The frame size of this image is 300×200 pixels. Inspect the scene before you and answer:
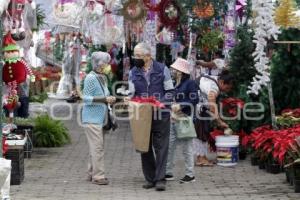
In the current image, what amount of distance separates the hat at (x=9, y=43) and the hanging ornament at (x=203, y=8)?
452 centimetres

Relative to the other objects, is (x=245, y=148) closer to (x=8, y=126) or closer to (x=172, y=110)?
(x=172, y=110)

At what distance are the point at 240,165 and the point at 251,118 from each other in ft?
2.74

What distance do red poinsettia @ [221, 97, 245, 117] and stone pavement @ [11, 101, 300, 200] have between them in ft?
2.77

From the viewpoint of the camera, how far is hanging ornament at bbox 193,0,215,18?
41.6ft

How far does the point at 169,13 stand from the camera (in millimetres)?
13219

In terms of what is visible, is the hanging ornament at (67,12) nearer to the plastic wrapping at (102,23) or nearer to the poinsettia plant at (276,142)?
the plastic wrapping at (102,23)

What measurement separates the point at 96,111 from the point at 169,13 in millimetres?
3623

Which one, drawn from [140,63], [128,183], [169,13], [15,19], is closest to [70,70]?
[169,13]

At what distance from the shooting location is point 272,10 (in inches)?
400

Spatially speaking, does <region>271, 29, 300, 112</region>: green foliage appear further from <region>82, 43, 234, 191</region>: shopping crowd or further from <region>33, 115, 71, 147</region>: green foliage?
<region>33, 115, 71, 147</region>: green foliage

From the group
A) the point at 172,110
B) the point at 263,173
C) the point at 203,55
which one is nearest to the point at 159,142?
the point at 172,110

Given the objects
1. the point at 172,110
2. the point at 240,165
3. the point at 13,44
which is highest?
the point at 13,44

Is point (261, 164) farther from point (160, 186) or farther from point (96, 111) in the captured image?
point (96, 111)

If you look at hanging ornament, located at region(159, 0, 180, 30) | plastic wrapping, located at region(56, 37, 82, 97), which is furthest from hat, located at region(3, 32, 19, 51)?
plastic wrapping, located at region(56, 37, 82, 97)
